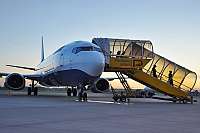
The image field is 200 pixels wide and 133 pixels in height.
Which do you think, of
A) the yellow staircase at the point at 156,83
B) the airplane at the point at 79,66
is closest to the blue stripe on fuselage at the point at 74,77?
the airplane at the point at 79,66

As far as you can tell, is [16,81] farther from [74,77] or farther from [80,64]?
[80,64]

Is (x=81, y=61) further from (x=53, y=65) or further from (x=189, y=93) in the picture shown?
(x=189, y=93)

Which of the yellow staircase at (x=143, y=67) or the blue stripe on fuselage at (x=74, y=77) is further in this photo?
the yellow staircase at (x=143, y=67)

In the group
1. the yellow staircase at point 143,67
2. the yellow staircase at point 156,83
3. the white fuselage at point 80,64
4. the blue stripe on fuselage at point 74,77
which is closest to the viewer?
the white fuselage at point 80,64

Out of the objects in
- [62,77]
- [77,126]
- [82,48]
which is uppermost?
[82,48]

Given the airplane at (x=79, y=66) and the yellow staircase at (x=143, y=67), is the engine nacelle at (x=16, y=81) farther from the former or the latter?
the yellow staircase at (x=143, y=67)

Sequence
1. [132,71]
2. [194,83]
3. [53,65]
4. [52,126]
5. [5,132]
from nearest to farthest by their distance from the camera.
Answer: [5,132] → [52,126] → [132,71] → [194,83] → [53,65]

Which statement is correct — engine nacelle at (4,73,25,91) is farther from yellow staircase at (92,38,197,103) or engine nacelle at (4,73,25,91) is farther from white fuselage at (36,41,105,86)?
yellow staircase at (92,38,197,103)

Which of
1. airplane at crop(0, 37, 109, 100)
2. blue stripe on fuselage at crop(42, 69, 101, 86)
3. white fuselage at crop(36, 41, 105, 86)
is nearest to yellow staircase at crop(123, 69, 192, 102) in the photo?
airplane at crop(0, 37, 109, 100)

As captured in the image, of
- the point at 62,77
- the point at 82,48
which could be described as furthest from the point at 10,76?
the point at 82,48

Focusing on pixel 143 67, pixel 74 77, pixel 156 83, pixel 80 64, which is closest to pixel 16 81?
pixel 74 77

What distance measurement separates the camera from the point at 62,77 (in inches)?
864

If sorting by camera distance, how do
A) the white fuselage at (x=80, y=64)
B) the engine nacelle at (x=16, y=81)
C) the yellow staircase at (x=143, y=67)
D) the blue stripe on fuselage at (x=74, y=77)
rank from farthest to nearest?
the engine nacelle at (x=16, y=81) → the yellow staircase at (x=143, y=67) → the blue stripe on fuselage at (x=74, y=77) → the white fuselage at (x=80, y=64)

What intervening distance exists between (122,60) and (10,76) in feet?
37.2
